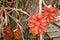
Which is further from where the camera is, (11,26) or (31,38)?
(31,38)

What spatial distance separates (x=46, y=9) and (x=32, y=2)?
270 mm

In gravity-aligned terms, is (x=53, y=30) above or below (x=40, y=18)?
below

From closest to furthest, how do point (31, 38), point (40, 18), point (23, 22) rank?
point (40, 18) < point (23, 22) < point (31, 38)

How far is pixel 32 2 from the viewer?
2.95ft

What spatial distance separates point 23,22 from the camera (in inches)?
39.8

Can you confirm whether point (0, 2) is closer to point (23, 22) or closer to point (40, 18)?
point (23, 22)

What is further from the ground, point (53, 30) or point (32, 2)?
point (32, 2)

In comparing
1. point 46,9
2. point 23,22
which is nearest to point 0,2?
point 23,22

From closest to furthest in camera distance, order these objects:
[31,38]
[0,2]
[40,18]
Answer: [40,18]
[0,2]
[31,38]

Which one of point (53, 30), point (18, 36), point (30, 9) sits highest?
point (30, 9)

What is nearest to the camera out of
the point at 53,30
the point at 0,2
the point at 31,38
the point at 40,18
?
the point at 40,18

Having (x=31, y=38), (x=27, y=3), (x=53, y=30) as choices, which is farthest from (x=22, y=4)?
(x=53, y=30)

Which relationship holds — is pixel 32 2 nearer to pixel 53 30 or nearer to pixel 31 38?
pixel 31 38

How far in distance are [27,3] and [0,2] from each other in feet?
0.40
